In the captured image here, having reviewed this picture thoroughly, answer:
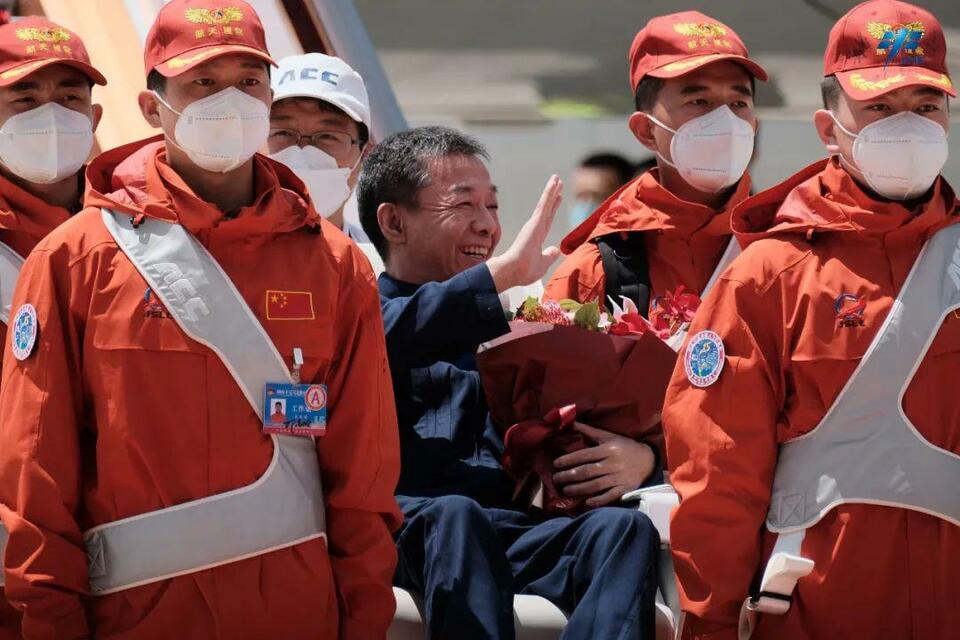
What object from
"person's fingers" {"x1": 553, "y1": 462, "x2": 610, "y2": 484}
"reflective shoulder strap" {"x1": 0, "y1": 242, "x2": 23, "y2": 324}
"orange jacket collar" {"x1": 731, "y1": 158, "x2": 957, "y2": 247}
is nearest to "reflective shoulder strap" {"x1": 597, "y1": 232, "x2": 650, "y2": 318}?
"person's fingers" {"x1": 553, "y1": 462, "x2": 610, "y2": 484}

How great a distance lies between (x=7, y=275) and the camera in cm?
405

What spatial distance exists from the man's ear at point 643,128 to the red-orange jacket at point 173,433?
124 cm

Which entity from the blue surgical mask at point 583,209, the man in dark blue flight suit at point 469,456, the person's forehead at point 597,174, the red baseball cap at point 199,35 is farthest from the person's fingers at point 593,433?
the person's forehead at point 597,174

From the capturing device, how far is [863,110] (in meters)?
3.68

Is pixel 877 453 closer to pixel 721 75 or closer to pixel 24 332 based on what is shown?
pixel 721 75

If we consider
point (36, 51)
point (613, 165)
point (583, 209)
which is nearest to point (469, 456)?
point (36, 51)

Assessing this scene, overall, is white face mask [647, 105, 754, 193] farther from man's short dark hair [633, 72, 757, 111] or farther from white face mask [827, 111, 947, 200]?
white face mask [827, 111, 947, 200]

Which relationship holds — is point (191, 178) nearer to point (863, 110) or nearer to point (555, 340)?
point (555, 340)

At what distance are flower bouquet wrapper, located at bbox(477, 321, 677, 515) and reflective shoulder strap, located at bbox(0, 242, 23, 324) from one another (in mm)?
1051

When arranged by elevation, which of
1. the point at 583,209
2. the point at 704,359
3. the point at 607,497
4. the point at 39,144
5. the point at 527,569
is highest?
the point at 39,144

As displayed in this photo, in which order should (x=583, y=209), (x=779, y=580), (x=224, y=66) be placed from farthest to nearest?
(x=583, y=209) → (x=224, y=66) → (x=779, y=580)

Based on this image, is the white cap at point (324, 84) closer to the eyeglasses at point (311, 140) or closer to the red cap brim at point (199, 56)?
the eyeglasses at point (311, 140)

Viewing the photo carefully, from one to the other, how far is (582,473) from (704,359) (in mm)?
530

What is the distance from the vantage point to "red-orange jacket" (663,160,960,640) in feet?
11.4
